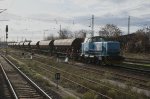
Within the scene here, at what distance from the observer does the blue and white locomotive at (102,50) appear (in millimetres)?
34319

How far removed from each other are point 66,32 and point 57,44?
111 metres

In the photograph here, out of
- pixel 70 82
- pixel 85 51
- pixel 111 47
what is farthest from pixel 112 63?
pixel 70 82

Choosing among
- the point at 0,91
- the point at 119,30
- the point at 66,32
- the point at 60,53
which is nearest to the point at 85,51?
the point at 60,53

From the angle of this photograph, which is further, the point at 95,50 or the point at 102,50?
the point at 95,50

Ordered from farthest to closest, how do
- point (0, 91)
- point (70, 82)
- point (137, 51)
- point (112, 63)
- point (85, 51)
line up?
point (137, 51)
point (85, 51)
point (112, 63)
point (70, 82)
point (0, 91)

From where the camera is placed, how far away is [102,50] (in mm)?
35344

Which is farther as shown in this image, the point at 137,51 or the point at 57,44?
the point at 137,51

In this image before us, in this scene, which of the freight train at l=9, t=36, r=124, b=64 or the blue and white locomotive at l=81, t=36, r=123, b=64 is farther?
the freight train at l=9, t=36, r=124, b=64

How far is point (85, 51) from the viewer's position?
3984 cm

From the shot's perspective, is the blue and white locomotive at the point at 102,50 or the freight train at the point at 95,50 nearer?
the blue and white locomotive at the point at 102,50

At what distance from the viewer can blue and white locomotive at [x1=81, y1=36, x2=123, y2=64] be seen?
3432cm

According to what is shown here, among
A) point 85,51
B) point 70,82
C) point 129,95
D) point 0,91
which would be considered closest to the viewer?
point 129,95

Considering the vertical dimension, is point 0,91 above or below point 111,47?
below

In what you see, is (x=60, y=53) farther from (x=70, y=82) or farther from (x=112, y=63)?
(x=70, y=82)
